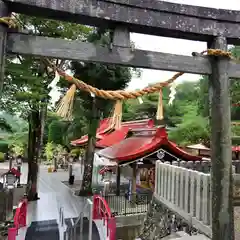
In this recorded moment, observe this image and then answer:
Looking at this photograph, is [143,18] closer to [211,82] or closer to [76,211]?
[211,82]

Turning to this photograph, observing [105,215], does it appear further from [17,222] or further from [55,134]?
[55,134]

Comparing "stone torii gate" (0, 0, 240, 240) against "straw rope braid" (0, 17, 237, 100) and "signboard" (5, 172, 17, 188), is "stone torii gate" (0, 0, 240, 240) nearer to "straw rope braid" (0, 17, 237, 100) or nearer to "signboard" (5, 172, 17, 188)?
"straw rope braid" (0, 17, 237, 100)

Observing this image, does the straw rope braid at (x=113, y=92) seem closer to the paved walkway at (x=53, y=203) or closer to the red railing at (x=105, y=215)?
the red railing at (x=105, y=215)

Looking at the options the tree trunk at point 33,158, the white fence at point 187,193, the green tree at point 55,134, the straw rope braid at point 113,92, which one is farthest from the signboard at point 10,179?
the green tree at point 55,134

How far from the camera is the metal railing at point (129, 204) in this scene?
34.4ft

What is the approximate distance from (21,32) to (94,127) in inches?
416

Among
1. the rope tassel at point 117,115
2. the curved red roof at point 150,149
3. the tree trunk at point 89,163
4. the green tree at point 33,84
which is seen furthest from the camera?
the tree trunk at point 89,163

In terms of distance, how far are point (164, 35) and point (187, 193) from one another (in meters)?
3.38

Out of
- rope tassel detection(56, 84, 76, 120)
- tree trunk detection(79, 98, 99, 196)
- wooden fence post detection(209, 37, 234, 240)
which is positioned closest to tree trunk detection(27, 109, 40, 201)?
tree trunk detection(79, 98, 99, 196)

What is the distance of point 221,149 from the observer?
349 cm

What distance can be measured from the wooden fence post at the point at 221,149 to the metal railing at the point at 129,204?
7.16 meters

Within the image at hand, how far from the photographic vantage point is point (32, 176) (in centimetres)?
1244

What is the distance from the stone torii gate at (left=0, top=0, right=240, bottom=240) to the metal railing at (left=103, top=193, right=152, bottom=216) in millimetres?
7332

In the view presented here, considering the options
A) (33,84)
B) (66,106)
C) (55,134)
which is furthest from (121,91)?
(55,134)
